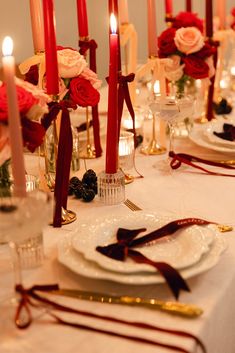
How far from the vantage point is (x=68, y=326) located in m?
0.86

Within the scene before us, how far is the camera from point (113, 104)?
4.07ft

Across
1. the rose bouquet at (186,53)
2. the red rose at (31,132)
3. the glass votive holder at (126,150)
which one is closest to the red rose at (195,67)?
the rose bouquet at (186,53)

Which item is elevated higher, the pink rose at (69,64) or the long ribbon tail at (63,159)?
the pink rose at (69,64)

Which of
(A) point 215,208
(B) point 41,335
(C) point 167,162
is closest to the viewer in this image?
(B) point 41,335

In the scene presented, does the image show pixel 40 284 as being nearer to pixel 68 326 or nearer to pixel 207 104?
pixel 68 326

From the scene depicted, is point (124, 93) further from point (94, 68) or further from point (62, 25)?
point (62, 25)

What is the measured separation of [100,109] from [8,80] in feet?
3.91

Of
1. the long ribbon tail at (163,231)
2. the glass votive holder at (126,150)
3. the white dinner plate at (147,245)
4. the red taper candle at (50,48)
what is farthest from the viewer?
the glass votive holder at (126,150)

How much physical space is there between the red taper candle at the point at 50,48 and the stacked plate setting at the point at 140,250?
324 millimetres

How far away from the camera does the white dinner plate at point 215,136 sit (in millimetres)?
1604

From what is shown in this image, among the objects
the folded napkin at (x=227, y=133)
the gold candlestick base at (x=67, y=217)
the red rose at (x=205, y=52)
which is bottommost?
the gold candlestick base at (x=67, y=217)

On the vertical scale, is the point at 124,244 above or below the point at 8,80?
below

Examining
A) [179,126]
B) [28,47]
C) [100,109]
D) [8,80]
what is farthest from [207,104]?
[28,47]

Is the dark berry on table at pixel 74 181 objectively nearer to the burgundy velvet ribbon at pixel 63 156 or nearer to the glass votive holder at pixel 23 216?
the burgundy velvet ribbon at pixel 63 156
